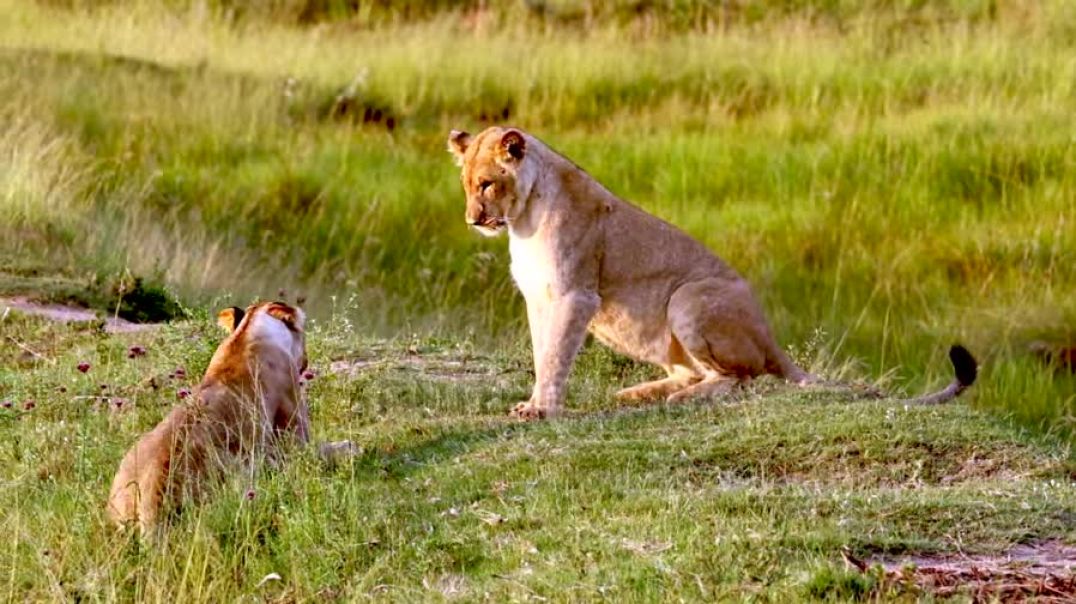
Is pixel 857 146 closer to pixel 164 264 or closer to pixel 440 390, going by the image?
pixel 164 264

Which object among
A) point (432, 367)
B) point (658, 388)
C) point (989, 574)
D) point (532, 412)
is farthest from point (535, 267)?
point (989, 574)

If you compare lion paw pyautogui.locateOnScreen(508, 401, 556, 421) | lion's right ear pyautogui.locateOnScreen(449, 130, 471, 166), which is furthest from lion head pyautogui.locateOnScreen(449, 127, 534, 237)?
lion paw pyautogui.locateOnScreen(508, 401, 556, 421)

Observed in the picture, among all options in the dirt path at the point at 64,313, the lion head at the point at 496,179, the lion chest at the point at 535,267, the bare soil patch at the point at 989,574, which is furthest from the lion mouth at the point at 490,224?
the bare soil patch at the point at 989,574

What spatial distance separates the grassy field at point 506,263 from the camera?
706 centimetres

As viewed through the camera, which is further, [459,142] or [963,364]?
[459,142]

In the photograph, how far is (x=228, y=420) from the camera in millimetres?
7922

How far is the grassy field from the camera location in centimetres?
706

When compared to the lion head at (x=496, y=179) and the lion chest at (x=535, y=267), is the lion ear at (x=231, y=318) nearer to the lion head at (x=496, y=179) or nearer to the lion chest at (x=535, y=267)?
the lion head at (x=496, y=179)

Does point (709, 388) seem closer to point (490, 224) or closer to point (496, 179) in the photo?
point (490, 224)

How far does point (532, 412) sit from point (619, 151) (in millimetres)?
9013

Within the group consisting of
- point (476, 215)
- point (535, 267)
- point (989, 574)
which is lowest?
point (535, 267)

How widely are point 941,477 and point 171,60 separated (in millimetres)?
14009

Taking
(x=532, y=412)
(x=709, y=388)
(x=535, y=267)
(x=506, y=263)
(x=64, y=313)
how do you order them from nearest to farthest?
(x=532, y=412), (x=535, y=267), (x=709, y=388), (x=64, y=313), (x=506, y=263)

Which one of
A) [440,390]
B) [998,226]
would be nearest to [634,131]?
[998,226]
